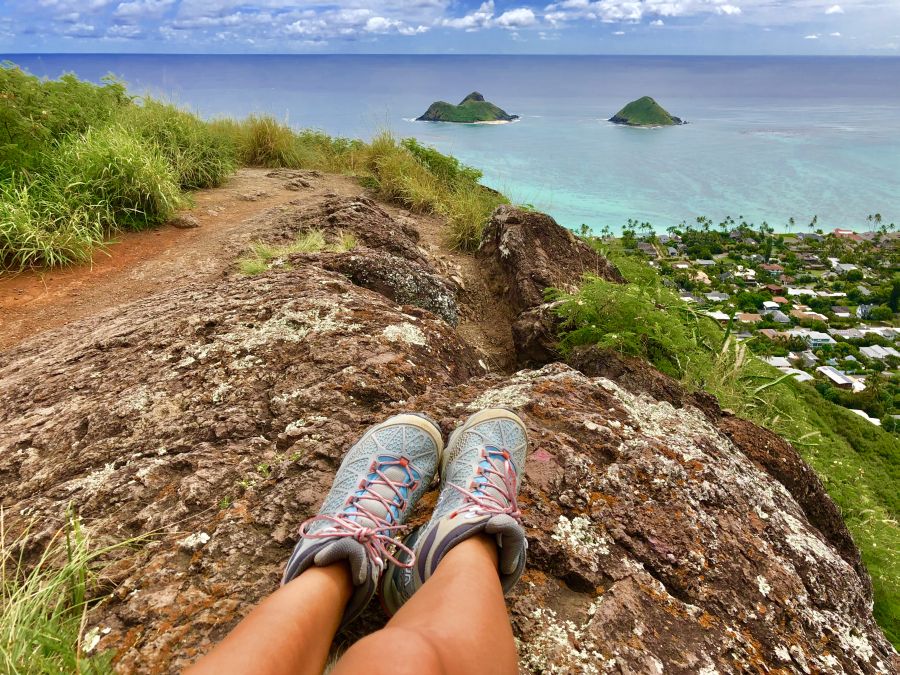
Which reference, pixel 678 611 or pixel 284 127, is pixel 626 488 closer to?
pixel 678 611

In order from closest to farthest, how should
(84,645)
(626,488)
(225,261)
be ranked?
(84,645) → (626,488) → (225,261)

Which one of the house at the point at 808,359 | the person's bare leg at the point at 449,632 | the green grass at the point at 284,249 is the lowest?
the house at the point at 808,359

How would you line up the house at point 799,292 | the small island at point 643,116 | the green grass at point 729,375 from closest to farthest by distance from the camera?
the green grass at point 729,375, the house at point 799,292, the small island at point 643,116

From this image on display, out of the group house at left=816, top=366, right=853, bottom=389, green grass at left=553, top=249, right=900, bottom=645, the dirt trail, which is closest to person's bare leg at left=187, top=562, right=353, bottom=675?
green grass at left=553, top=249, right=900, bottom=645

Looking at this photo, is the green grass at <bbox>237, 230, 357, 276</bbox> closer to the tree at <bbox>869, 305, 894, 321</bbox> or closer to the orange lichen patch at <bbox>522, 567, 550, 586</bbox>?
the orange lichen patch at <bbox>522, 567, 550, 586</bbox>

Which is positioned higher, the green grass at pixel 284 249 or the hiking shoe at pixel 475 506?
the hiking shoe at pixel 475 506

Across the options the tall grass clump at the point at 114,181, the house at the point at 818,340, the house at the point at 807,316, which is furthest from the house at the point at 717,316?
the house at the point at 807,316

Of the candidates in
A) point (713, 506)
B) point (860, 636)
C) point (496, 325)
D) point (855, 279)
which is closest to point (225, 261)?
point (496, 325)

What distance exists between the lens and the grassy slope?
36.1m

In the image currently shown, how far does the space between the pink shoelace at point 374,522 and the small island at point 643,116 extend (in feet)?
129

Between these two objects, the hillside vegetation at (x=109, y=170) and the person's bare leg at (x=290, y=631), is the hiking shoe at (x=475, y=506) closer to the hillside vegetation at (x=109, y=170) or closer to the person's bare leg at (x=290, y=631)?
the person's bare leg at (x=290, y=631)

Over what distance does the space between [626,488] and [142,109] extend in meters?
9.92

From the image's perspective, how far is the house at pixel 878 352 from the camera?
63.8 ft

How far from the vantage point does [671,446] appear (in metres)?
2.34
